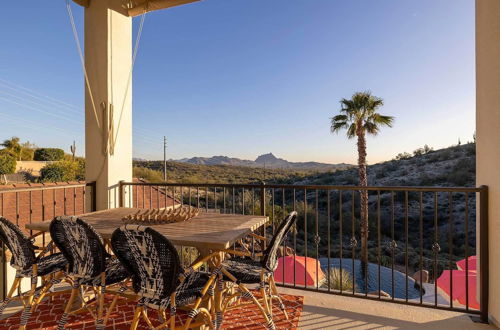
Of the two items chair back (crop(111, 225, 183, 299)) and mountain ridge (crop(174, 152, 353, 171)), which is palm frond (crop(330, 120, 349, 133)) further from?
mountain ridge (crop(174, 152, 353, 171))

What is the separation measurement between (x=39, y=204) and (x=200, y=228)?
6.74m

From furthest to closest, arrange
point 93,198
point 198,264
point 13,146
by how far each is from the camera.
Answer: point 13,146 → point 93,198 → point 198,264

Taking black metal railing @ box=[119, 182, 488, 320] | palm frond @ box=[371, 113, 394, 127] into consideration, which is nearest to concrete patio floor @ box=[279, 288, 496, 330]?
black metal railing @ box=[119, 182, 488, 320]

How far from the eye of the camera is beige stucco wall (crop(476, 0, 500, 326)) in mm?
2025

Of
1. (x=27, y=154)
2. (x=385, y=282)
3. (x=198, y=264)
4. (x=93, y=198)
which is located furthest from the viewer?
(x=27, y=154)

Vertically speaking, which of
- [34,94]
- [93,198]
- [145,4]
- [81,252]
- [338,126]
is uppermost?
[34,94]

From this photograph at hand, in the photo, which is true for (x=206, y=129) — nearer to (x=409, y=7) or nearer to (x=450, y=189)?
(x=409, y=7)

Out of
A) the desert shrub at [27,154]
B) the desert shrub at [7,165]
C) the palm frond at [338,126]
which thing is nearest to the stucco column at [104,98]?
the palm frond at [338,126]

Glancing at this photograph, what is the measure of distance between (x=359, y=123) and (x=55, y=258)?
36.5ft

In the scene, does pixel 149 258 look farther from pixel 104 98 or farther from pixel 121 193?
pixel 104 98

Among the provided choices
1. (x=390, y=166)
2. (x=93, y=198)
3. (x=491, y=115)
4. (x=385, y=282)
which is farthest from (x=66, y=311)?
(x=390, y=166)

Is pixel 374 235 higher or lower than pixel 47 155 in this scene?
lower

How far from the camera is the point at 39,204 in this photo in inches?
265

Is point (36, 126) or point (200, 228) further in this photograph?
point (36, 126)
